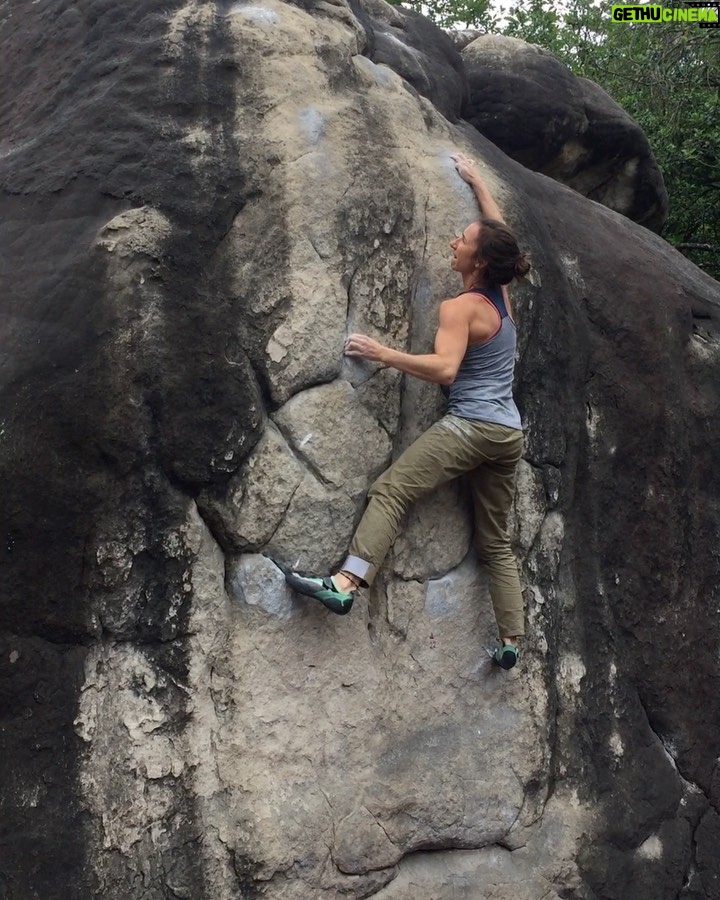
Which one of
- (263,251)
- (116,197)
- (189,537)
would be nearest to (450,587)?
(189,537)

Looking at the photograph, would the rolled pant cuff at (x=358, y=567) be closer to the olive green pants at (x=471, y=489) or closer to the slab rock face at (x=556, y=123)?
the olive green pants at (x=471, y=489)

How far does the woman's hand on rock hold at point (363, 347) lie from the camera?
3758mm

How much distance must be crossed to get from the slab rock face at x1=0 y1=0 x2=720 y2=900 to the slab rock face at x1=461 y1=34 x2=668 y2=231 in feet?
4.97

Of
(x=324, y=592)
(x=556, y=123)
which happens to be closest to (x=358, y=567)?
(x=324, y=592)

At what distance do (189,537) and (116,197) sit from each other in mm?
1223

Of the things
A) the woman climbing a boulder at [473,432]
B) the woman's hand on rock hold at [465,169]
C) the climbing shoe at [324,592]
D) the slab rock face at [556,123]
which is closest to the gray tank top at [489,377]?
the woman climbing a boulder at [473,432]

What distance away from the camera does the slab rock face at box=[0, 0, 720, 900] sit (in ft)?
11.1

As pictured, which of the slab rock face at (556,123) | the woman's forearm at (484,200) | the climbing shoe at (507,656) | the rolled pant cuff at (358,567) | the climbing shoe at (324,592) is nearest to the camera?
the climbing shoe at (324,592)

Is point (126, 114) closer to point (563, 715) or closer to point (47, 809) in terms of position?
point (47, 809)

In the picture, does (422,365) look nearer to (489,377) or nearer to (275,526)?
(489,377)

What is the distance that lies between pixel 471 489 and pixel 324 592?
2.91 feet

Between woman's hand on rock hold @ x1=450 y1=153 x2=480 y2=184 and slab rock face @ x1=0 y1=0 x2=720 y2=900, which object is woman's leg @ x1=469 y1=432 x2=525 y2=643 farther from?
woman's hand on rock hold @ x1=450 y1=153 x2=480 y2=184

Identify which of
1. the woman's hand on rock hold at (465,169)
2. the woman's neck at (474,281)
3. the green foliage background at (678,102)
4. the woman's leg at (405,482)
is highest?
the woman's hand on rock hold at (465,169)

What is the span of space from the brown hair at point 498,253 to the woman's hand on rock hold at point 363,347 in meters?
0.55
